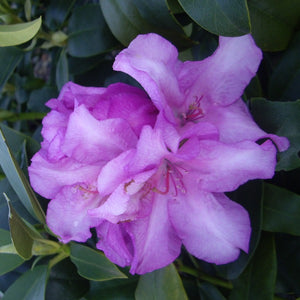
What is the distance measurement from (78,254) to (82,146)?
0.31 metres

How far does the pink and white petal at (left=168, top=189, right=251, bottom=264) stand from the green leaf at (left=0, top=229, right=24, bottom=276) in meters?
0.34

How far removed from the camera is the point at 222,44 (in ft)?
2.16

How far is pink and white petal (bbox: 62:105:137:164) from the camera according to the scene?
585mm

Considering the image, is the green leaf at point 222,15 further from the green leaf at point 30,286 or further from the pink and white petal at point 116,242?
the green leaf at point 30,286

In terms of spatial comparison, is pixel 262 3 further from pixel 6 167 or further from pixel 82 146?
pixel 6 167

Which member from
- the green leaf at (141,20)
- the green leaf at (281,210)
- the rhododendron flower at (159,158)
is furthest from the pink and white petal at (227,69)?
the green leaf at (281,210)

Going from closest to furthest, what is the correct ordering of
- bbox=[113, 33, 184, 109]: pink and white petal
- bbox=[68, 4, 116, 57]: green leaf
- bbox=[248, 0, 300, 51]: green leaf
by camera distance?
bbox=[113, 33, 184, 109]: pink and white petal < bbox=[248, 0, 300, 51]: green leaf < bbox=[68, 4, 116, 57]: green leaf

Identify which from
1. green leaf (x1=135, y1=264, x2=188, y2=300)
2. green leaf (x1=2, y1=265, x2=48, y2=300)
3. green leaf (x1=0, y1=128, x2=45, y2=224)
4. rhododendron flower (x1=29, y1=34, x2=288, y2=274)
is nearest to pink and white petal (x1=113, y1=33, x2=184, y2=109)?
rhododendron flower (x1=29, y1=34, x2=288, y2=274)

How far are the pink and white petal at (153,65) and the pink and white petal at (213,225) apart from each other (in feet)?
0.51

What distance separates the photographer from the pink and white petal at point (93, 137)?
58 centimetres

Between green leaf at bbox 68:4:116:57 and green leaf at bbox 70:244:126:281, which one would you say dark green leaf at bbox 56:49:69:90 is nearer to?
green leaf at bbox 68:4:116:57

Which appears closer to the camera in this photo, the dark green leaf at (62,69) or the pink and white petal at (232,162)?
the pink and white petal at (232,162)

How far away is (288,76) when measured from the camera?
85 centimetres

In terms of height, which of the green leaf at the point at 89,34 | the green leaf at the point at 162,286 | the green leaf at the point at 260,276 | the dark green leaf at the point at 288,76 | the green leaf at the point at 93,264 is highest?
the green leaf at the point at 89,34
